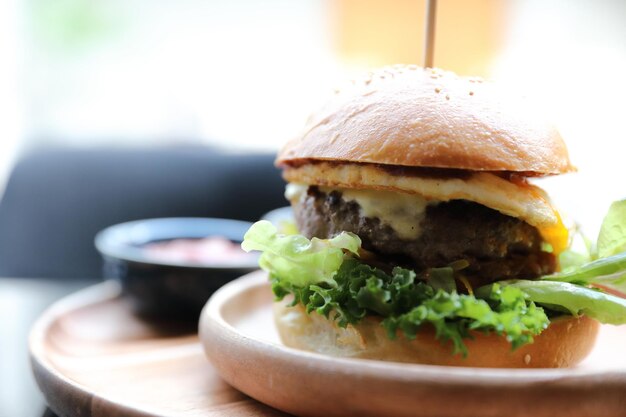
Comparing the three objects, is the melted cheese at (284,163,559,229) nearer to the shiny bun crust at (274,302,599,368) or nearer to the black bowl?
the shiny bun crust at (274,302,599,368)

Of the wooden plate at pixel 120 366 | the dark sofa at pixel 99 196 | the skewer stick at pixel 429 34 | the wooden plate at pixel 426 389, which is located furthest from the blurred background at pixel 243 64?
the wooden plate at pixel 426 389

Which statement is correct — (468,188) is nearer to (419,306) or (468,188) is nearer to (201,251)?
(419,306)

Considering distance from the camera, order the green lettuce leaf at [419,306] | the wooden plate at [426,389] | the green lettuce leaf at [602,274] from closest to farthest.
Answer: the wooden plate at [426,389]
the green lettuce leaf at [419,306]
the green lettuce leaf at [602,274]

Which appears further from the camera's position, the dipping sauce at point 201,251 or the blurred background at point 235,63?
the blurred background at point 235,63

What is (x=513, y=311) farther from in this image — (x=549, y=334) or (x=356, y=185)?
(x=356, y=185)

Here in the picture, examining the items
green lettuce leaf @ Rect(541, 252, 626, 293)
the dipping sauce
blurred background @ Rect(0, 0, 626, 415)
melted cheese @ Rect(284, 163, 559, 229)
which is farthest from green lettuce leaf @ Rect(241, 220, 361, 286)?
blurred background @ Rect(0, 0, 626, 415)

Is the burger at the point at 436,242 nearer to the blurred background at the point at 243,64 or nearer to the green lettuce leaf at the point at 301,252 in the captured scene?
the green lettuce leaf at the point at 301,252
